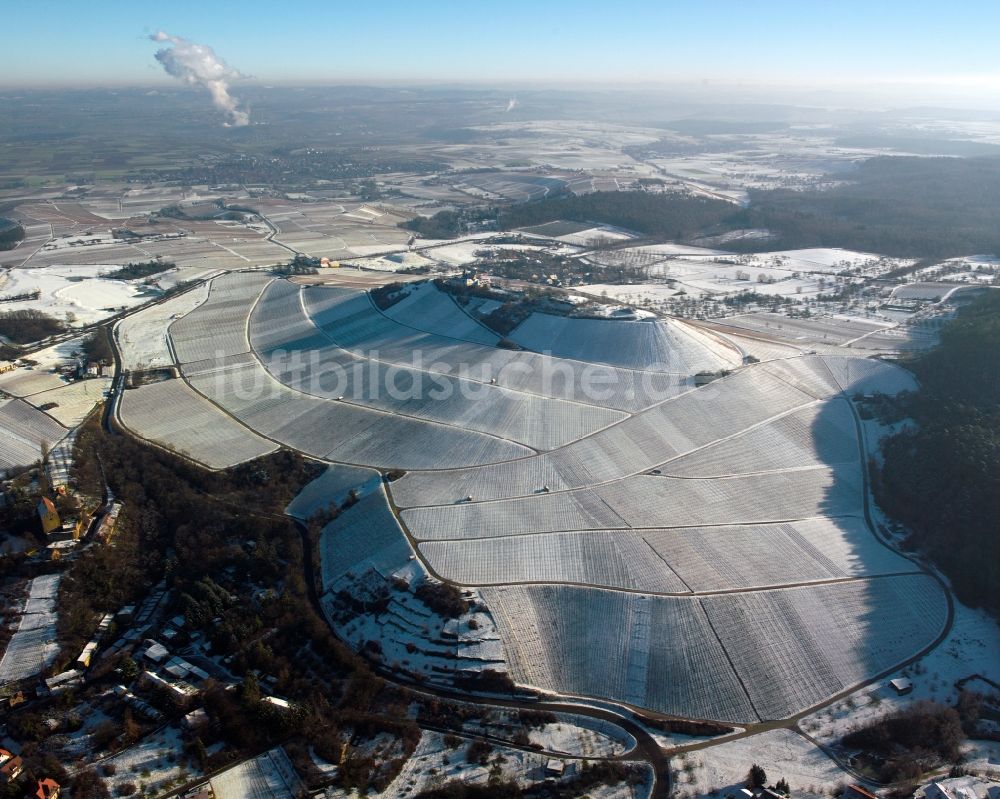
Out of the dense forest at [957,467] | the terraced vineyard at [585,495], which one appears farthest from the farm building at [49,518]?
the dense forest at [957,467]

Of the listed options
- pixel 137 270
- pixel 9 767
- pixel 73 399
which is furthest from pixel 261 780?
pixel 137 270

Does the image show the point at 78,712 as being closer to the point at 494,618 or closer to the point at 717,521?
the point at 494,618

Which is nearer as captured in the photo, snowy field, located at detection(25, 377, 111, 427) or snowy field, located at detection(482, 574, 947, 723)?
snowy field, located at detection(482, 574, 947, 723)

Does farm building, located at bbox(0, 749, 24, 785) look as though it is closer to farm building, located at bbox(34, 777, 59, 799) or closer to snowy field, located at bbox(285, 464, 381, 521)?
farm building, located at bbox(34, 777, 59, 799)

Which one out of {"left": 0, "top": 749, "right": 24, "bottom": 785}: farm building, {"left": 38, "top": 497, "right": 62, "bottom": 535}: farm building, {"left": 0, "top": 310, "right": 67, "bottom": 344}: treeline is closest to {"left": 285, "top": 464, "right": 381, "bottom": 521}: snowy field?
{"left": 38, "top": 497, "right": 62, "bottom": 535}: farm building

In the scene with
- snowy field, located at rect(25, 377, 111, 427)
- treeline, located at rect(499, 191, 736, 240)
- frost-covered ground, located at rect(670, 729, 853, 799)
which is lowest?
frost-covered ground, located at rect(670, 729, 853, 799)

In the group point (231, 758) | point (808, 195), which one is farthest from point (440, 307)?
point (808, 195)

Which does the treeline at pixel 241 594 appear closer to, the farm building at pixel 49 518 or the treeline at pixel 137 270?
the farm building at pixel 49 518
